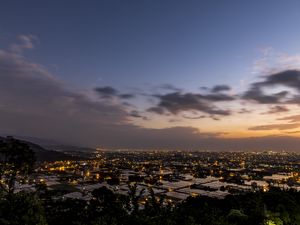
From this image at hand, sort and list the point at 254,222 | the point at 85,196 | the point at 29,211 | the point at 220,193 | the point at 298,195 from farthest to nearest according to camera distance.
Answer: the point at 220,193 → the point at 85,196 → the point at 298,195 → the point at 254,222 → the point at 29,211

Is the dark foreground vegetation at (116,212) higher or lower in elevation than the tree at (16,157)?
lower

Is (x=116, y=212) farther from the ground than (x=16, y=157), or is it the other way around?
(x=16, y=157)

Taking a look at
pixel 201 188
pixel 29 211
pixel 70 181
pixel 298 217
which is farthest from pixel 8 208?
pixel 70 181

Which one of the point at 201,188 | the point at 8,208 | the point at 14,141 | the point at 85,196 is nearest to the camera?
the point at 8,208

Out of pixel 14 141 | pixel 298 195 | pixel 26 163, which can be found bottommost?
pixel 298 195

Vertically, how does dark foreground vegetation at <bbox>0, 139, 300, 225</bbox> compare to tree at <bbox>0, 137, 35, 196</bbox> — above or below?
below

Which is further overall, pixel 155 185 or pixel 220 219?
pixel 155 185

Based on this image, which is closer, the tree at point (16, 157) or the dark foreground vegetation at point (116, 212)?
the dark foreground vegetation at point (116, 212)

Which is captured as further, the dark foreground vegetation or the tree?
the tree

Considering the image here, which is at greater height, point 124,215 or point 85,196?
point 124,215

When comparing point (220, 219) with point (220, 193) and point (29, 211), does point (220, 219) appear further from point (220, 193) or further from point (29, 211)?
point (220, 193)

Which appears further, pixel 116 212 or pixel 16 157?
pixel 16 157
